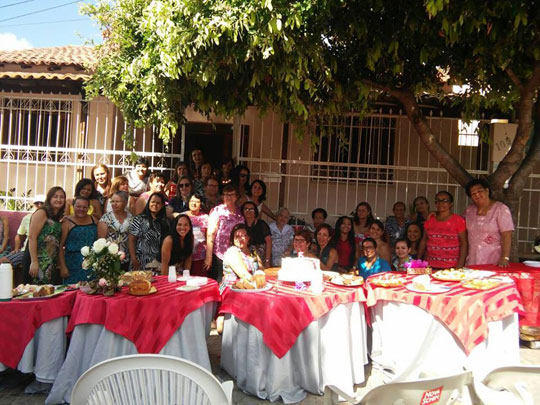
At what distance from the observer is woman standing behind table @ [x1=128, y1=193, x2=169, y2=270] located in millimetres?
5910

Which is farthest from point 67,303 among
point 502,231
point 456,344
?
point 502,231

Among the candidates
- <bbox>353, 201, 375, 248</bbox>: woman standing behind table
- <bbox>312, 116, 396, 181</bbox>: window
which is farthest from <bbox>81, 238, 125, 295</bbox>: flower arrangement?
<bbox>312, 116, 396, 181</bbox>: window

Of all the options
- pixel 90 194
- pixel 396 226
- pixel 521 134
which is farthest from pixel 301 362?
pixel 521 134

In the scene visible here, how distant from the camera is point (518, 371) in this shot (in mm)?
2639

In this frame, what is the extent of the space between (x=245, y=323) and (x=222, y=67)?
288 centimetres

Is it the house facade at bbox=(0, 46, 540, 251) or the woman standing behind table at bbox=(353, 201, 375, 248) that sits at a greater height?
the house facade at bbox=(0, 46, 540, 251)

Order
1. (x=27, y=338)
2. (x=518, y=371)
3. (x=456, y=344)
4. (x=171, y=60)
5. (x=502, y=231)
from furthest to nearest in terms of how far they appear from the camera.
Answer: (x=502, y=231) → (x=171, y=60) → (x=456, y=344) → (x=27, y=338) → (x=518, y=371)

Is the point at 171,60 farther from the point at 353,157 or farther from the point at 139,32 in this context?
the point at 353,157

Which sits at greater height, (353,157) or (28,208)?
(353,157)

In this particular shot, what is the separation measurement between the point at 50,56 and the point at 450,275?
9.93 m

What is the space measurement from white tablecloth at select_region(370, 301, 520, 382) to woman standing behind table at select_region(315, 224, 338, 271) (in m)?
1.36

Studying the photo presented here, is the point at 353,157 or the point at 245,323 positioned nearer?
the point at 245,323

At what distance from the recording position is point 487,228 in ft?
19.5

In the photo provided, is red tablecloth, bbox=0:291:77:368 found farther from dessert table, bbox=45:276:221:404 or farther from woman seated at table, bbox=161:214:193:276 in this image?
woman seated at table, bbox=161:214:193:276
